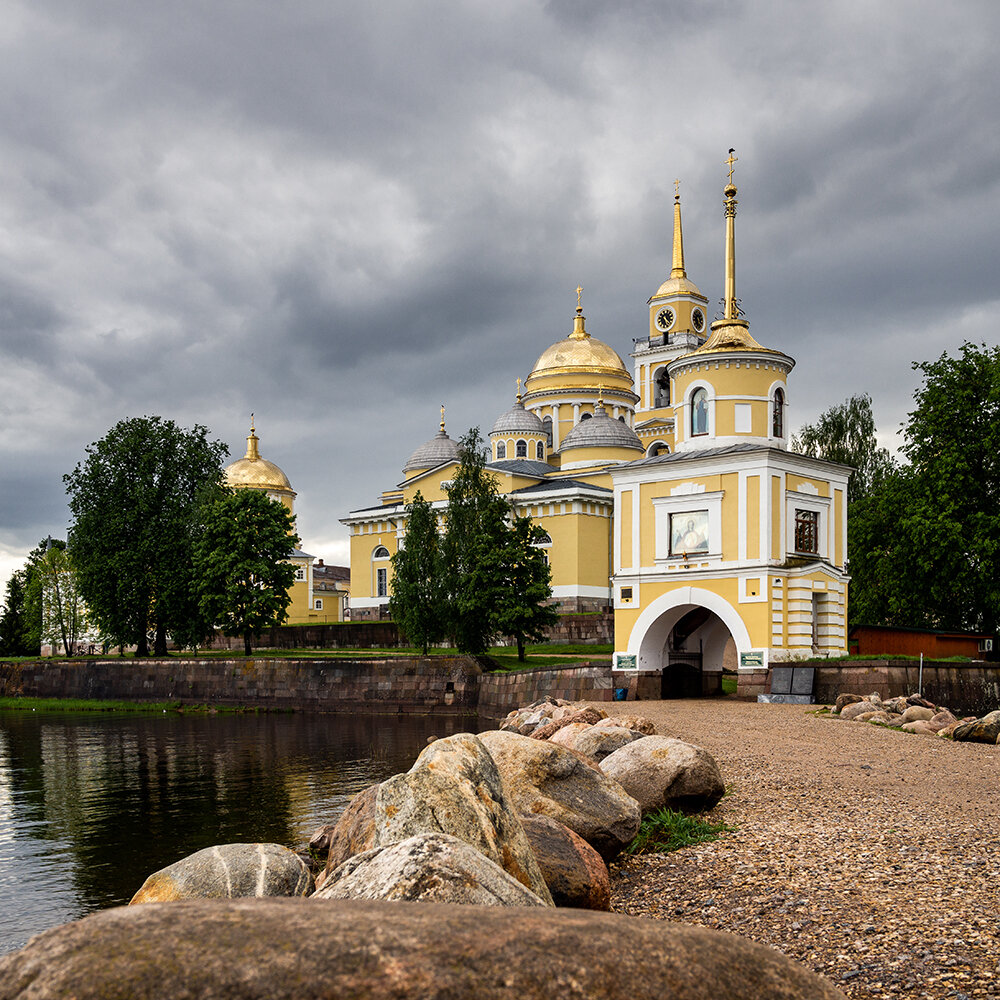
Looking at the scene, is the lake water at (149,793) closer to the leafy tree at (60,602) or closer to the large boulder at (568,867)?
the large boulder at (568,867)

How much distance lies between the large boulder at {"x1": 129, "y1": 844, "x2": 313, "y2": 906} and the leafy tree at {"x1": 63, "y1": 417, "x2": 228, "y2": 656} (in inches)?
1686

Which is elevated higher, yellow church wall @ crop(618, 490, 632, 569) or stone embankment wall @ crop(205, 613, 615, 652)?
yellow church wall @ crop(618, 490, 632, 569)

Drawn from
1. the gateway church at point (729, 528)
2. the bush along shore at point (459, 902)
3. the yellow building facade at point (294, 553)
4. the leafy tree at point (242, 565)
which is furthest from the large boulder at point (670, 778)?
the yellow building facade at point (294, 553)

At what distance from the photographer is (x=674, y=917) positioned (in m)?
8.51

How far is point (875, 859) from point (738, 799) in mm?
3551

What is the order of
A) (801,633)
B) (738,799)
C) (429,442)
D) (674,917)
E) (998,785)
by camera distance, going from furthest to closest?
(429,442), (801,633), (998,785), (738,799), (674,917)

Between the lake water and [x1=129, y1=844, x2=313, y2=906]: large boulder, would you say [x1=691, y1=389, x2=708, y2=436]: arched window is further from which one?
[x1=129, y1=844, x2=313, y2=906]: large boulder

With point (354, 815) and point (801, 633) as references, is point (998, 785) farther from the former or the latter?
point (801, 633)

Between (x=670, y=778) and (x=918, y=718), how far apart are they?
507 inches

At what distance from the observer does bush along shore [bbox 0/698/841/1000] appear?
3357 millimetres

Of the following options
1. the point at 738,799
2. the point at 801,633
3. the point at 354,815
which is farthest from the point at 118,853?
the point at 801,633

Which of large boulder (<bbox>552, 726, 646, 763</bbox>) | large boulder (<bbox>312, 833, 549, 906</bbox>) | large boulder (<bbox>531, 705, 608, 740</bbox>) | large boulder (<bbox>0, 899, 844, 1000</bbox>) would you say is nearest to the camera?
large boulder (<bbox>0, 899, 844, 1000</bbox>)

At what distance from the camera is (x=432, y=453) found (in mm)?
73500

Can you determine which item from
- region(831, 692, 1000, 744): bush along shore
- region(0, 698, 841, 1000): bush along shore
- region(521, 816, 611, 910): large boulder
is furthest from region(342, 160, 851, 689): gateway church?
region(521, 816, 611, 910): large boulder
